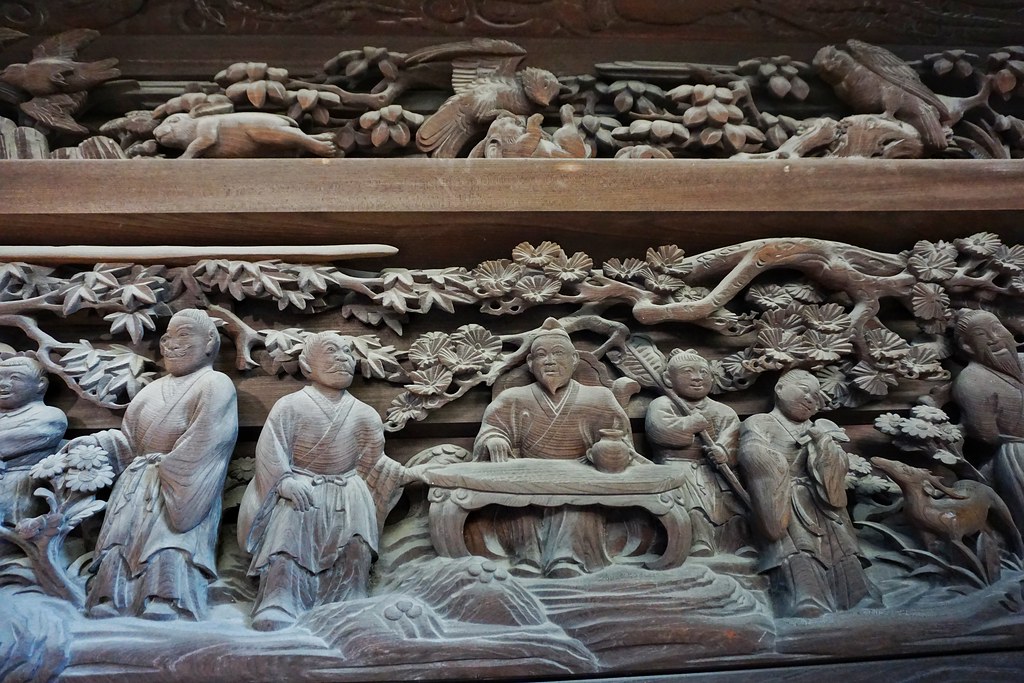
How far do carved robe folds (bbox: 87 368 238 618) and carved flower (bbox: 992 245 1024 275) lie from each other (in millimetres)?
2951

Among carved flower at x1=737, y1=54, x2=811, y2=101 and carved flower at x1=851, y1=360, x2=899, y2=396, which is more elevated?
carved flower at x1=737, y1=54, x2=811, y2=101

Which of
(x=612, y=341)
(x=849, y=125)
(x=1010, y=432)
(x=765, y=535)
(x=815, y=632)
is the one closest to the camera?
(x=815, y=632)

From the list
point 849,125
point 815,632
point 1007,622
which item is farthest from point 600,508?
point 849,125

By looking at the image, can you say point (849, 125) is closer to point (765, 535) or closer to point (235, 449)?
point (765, 535)

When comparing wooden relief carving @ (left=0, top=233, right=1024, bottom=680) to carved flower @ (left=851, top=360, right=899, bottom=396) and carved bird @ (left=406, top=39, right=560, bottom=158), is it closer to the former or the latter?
A: carved flower @ (left=851, top=360, right=899, bottom=396)

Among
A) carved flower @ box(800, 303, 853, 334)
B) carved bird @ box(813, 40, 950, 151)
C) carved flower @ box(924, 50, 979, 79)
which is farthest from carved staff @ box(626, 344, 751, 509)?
carved flower @ box(924, 50, 979, 79)

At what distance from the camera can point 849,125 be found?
2.91m

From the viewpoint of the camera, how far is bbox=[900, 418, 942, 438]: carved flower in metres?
2.34

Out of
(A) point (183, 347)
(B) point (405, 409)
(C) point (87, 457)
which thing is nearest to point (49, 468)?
(C) point (87, 457)

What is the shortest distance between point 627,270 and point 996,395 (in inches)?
54.9

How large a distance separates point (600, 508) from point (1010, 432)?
1515 millimetres

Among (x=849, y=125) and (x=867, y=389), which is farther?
(x=849, y=125)

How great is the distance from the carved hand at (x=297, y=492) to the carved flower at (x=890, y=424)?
1974 mm

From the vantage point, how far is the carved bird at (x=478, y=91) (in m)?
2.88
